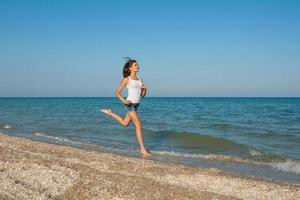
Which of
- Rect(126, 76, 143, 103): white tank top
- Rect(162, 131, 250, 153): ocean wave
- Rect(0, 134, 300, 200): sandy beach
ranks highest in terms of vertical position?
Rect(126, 76, 143, 103): white tank top

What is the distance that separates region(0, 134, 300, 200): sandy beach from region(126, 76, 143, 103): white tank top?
177 cm

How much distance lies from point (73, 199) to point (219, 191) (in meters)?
2.47

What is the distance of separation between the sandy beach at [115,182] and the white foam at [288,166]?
2296 mm

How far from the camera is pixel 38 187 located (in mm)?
6188

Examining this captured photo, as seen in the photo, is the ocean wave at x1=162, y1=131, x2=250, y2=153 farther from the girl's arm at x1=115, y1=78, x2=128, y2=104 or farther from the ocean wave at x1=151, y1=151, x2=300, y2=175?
the girl's arm at x1=115, y1=78, x2=128, y2=104

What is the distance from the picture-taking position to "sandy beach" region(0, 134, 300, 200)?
6059 mm

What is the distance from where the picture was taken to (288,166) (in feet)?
34.1

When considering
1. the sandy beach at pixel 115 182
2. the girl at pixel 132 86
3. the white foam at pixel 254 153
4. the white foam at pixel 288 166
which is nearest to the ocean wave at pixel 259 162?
the white foam at pixel 288 166

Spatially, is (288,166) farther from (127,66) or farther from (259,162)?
(127,66)

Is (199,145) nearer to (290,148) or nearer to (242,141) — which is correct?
(242,141)

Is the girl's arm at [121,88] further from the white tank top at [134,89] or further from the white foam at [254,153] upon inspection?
the white foam at [254,153]

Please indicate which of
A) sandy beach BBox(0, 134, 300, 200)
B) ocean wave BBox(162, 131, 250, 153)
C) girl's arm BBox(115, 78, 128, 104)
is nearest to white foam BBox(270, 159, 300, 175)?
sandy beach BBox(0, 134, 300, 200)

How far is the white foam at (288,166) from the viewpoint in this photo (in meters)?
9.88

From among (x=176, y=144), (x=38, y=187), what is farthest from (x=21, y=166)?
(x=176, y=144)
